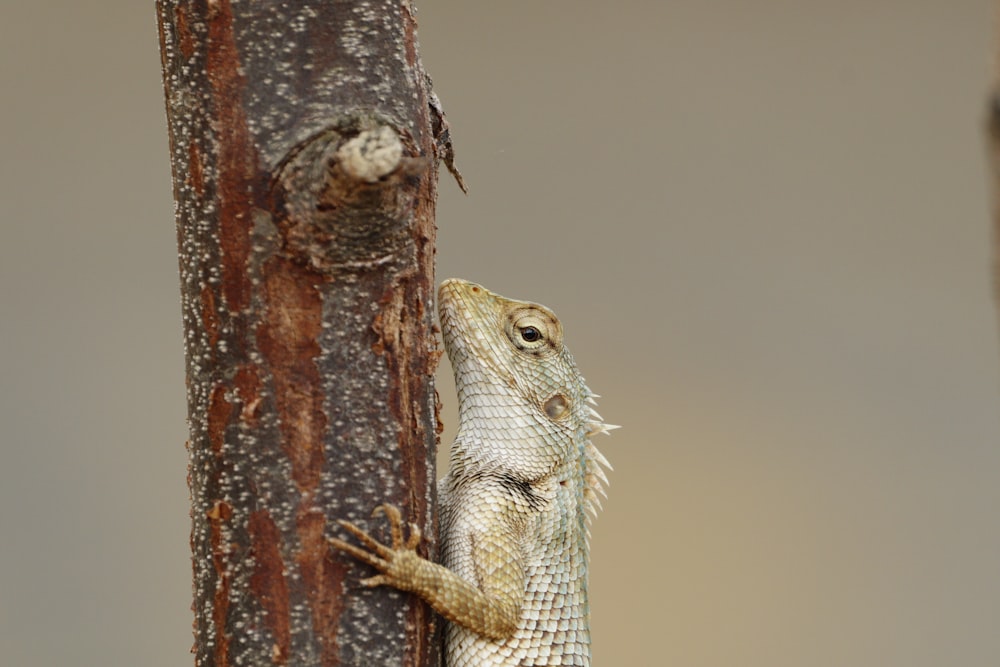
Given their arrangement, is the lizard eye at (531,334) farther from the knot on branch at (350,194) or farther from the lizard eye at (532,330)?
the knot on branch at (350,194)

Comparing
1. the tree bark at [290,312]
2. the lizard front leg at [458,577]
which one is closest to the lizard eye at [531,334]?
the lizard front leg at [458,577]

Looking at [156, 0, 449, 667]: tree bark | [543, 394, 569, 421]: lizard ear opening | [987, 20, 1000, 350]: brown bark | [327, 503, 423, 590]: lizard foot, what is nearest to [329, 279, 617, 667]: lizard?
[543, 394, 569, 421]: lizard ear opening

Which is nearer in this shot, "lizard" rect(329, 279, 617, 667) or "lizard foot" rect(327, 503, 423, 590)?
"lizard foot" rect(327, 503, 423, 590)

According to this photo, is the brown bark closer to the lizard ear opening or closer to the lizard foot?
the lizard foot

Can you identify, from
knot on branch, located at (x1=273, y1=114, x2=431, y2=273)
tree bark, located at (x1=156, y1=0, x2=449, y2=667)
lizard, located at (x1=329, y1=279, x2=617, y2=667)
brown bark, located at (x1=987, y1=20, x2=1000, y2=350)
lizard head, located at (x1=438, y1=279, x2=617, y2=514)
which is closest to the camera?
brown bark, located at (x1=987, y1=20, x2=1000, y2=350)

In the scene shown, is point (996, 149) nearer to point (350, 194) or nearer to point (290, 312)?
point (350, 194)

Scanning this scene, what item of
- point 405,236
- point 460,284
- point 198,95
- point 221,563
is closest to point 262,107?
point 198,95

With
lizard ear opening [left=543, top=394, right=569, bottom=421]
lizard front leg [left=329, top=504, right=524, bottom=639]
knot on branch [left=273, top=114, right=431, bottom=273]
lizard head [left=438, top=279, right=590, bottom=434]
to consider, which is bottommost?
lizard front leg [left=329, top=504, right=524, bottom=639]
